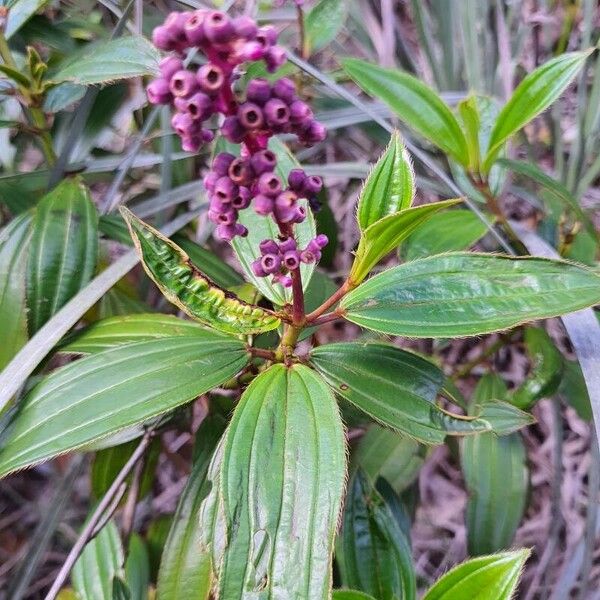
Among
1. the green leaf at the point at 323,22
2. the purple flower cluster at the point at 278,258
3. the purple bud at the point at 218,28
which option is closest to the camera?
the purple bud at the point at 218,28

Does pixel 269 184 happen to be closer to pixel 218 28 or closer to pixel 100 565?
pixel 218 28

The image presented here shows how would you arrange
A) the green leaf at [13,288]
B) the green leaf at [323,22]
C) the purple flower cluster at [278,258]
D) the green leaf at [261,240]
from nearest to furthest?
the purple flower cluster at [278,258]
the green leaf at [261,240]
the green leaf at [13,288]
the green leaf at [323,22]

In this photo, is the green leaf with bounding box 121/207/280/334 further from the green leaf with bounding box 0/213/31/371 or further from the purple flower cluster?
the green leaf with bounding box 0/213/31/371

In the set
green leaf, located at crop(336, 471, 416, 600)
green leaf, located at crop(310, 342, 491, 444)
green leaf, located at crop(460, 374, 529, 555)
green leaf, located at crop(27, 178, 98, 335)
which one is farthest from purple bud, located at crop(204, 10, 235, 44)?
green leaf, located at crop(460, 374, 529, 555)

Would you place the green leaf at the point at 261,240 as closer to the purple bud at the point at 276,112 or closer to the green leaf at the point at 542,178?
the purple bud at the point at 276,112

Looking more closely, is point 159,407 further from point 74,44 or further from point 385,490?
point 74,44

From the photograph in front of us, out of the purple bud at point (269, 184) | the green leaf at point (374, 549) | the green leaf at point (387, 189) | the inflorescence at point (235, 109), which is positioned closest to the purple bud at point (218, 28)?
the inflorescence at point (235, 109)
